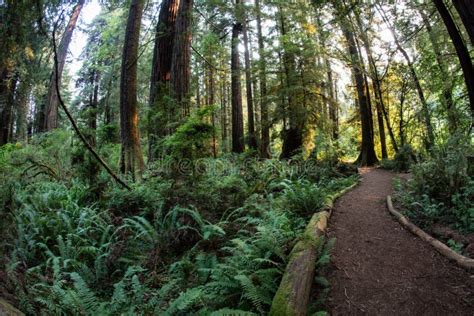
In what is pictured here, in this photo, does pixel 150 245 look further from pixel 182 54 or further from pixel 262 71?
pixel 262 71

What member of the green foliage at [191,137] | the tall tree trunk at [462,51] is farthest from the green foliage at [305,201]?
the tall tree trunk at [462,51]

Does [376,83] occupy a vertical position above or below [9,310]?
above

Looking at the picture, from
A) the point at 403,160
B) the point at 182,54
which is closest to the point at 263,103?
the point at 403,160

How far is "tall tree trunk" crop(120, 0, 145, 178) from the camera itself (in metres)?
7.53

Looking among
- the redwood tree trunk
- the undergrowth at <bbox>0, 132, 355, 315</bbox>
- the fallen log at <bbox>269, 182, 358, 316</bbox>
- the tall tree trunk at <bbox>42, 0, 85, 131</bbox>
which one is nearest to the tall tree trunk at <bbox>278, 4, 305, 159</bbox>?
the redwood tree trunk

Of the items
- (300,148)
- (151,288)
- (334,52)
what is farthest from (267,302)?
(334,52)

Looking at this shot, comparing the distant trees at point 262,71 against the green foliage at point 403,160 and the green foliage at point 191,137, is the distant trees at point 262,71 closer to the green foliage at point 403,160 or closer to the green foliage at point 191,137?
the green foliage at point 191,137

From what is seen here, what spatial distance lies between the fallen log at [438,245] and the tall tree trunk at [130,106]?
5563mm

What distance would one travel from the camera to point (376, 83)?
697 inches

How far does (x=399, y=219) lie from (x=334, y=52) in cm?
1285

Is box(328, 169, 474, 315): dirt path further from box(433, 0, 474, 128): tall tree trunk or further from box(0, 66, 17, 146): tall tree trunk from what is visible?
box(0, 66, 17, 146): tall tree trunk

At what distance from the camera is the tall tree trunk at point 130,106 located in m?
7.53

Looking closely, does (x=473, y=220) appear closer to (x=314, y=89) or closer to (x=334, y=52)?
(x=314, y=89)

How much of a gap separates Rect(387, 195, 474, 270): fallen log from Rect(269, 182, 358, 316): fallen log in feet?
4.96
